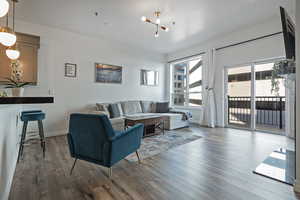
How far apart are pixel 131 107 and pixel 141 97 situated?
966mm

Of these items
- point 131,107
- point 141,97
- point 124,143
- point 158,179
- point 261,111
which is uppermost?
point 141,97

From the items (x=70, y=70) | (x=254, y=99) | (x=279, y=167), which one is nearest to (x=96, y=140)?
(x=279, y=167)

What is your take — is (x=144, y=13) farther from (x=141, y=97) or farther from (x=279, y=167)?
(x=279, y=167)

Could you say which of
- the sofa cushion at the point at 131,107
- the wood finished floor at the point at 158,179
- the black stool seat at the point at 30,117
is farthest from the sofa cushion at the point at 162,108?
the black stool seat at the point at 30,117

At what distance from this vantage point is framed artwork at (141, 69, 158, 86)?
19.6 ft

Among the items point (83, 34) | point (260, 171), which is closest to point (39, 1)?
point (83, 34)

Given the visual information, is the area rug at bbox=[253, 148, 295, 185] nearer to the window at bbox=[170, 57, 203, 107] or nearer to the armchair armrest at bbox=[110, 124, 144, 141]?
the armchair armrest at bbox=[110, 124, 144, 141]

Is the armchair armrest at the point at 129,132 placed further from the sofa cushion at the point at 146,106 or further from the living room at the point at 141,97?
the sofa cushion at the point at 146,106

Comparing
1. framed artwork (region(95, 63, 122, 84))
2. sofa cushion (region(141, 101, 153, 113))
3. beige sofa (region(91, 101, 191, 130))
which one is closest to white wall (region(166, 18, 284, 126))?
beige sofa (region(91, 101, 191, 130))

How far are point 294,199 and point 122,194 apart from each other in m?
1.75

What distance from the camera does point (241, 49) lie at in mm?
4516

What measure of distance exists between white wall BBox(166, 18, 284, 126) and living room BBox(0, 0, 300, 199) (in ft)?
0.09

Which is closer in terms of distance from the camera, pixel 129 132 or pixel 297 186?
pixel 297 186

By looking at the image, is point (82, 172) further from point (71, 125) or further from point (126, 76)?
point (126, 76)
